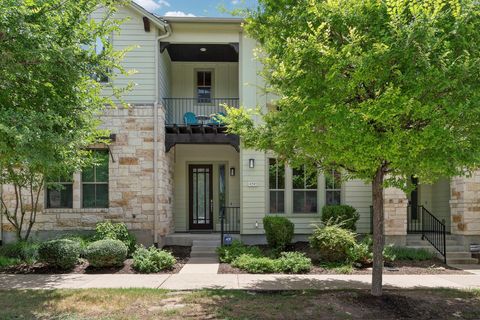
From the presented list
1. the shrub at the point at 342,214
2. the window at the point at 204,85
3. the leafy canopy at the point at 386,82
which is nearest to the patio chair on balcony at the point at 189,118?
the window at the point at 204,85

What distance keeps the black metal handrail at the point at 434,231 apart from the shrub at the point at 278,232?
4340 millimetres

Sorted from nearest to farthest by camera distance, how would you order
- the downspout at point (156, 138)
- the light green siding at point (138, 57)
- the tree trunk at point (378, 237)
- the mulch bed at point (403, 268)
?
the tree trunk at point (378, 237), the mulch bed at point (403, 268), the downspout at point (156, 138), the light green siding at point (138, 57)

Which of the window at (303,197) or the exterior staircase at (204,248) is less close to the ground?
the window at (303,197)

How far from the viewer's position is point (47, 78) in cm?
715

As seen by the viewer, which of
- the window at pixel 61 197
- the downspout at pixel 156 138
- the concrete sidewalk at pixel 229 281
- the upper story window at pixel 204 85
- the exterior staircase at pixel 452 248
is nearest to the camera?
the concrete sidewalk at pixel 229 281

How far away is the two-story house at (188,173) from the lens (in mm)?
12938

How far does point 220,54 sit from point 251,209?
Answer: 560cm

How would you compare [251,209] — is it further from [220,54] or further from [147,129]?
[220,54]

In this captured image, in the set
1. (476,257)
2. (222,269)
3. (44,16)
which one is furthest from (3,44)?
(476,257)

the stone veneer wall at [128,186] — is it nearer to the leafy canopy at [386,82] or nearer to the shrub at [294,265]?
the shrub at [294,265]

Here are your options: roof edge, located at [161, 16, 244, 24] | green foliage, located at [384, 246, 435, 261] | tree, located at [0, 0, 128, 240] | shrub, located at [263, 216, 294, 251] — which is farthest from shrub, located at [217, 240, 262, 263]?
roof edge, located at [161, 16, 244, 24]

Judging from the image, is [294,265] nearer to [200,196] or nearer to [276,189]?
[276,189]

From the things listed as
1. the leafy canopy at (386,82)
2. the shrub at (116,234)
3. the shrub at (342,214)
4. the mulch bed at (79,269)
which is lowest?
the mulch bed at (79,269)

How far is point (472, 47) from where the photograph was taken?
20.2 ft
